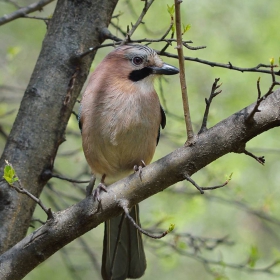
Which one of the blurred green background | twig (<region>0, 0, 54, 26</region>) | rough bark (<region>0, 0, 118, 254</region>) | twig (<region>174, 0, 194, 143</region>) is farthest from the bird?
the blurred green background

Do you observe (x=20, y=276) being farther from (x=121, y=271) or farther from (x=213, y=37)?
(x=213, y=37)

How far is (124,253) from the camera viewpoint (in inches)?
188

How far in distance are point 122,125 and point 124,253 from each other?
113cm

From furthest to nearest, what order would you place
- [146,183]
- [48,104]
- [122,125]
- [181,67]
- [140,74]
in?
[140,74] < [48,104] < [122,125] < [146,183] < [181,67]

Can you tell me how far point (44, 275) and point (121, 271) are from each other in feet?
14.2

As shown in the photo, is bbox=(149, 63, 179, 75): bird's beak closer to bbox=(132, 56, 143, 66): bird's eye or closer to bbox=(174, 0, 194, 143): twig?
bbox=(132, 56, 143, 66): bird's eye

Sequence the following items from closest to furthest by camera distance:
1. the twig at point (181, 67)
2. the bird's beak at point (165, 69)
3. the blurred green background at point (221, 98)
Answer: the twig at point (181, 67) → the bird's beak at point (165, 69) → the blurred green background at point (221, 98)

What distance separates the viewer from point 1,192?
173 inches

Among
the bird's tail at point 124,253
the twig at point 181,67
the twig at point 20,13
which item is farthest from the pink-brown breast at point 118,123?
the twig at point 181,67

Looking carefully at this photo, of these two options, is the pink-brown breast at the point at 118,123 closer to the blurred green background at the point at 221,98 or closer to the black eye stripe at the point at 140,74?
the black eye stripe at the point at 140,74

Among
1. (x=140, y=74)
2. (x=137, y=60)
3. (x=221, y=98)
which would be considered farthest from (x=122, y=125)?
(x=221, y=98)

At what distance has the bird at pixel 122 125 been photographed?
453 centimetres

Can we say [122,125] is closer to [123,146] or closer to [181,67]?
[123,146]

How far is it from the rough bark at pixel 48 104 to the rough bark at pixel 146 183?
2.65ft
